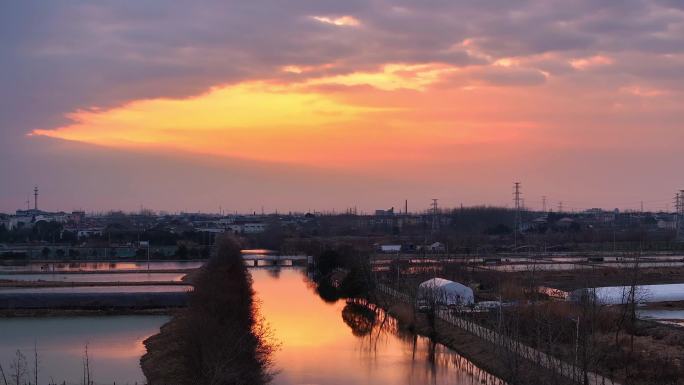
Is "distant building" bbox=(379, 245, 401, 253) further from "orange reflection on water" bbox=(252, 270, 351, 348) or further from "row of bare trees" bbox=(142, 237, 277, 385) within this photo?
"row of bare trees" bbox=(142, 237, 277, 385)

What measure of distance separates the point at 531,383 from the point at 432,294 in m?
6.63

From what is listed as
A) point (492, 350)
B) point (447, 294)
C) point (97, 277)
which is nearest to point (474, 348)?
point (492, 350)

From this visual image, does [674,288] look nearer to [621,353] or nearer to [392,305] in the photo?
[392,305]

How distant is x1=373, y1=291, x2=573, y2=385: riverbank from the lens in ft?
32.8

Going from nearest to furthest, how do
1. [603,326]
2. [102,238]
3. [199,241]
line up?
1. [603,326]
2. [199,241]
3. [102,238]

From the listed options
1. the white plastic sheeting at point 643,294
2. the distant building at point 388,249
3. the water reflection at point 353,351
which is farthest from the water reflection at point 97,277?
the white plastic sheeting at point 643,294

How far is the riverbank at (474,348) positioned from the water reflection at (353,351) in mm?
169

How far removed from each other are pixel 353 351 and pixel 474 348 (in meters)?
2.23

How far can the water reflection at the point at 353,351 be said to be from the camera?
467 inches

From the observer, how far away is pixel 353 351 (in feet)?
46.4

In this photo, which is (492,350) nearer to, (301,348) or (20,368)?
(301,348)

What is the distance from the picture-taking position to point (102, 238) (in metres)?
55.9

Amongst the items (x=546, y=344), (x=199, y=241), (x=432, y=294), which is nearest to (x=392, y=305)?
(x=432, y=294)

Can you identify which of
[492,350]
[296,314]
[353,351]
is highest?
[492,350]
